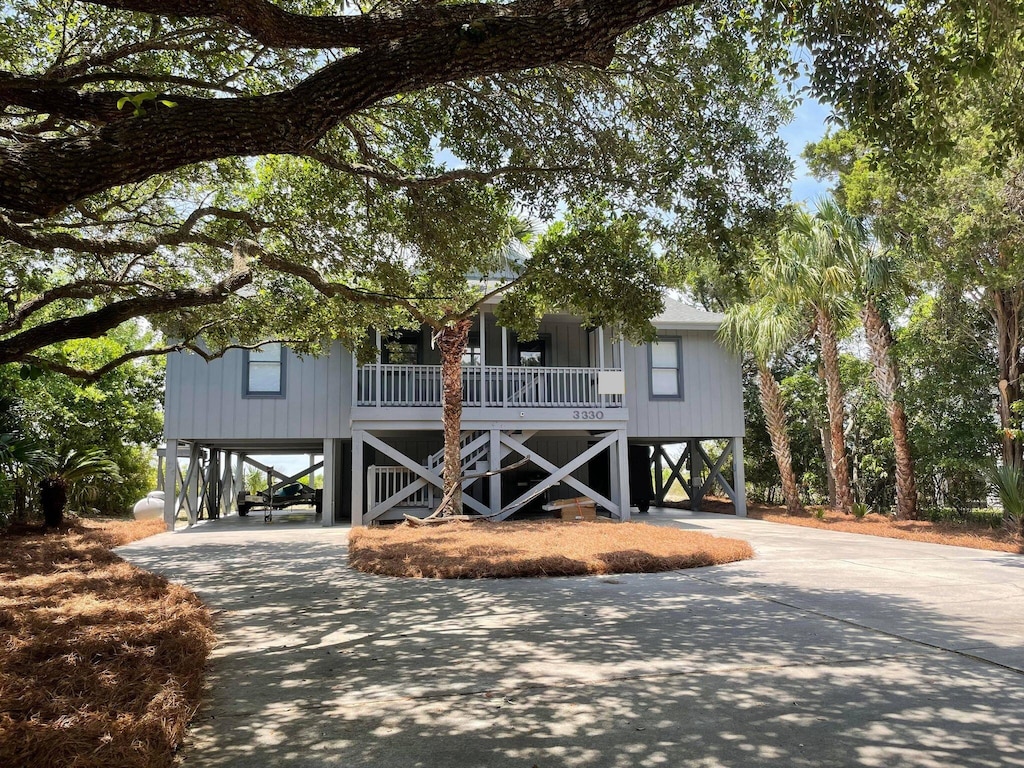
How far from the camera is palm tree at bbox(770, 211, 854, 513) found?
14383 mm

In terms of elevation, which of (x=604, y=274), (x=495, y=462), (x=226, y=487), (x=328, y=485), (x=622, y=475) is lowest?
(x=226, y=487)

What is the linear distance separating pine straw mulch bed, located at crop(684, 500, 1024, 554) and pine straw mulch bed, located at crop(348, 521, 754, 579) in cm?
366

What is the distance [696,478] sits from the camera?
19.0m

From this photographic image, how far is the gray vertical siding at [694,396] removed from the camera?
54.2 feet

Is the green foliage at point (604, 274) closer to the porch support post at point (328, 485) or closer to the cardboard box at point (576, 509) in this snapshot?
the cardboard box at point (576, 509)

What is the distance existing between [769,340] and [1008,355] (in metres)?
4.44

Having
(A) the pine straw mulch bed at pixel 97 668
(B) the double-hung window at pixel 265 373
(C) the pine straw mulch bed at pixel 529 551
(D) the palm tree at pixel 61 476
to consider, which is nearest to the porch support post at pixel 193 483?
(D) the palm tree at pixel 61 476

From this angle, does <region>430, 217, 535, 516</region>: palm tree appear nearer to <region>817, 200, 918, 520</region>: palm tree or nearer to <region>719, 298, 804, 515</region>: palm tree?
<region>719, 298, 804, 515</region>: palm tree

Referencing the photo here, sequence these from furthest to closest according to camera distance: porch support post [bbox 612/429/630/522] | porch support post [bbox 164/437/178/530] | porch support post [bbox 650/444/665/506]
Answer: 1. porch support post [bbox 650/444/665/506]
2. porch support post [bbox 612/429/630/522]
3. porch support post [bbox 164/437/178/530]

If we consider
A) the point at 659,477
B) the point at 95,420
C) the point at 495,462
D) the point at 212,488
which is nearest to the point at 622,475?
the point at 495,462

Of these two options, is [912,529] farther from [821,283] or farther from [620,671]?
[620,671]

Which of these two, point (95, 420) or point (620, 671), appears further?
point (95, 420)

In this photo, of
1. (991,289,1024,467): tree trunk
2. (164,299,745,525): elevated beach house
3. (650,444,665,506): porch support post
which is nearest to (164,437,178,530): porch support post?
(164,299,745,525): elevated beach house

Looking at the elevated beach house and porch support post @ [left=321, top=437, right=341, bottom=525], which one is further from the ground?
the elevated beach house
